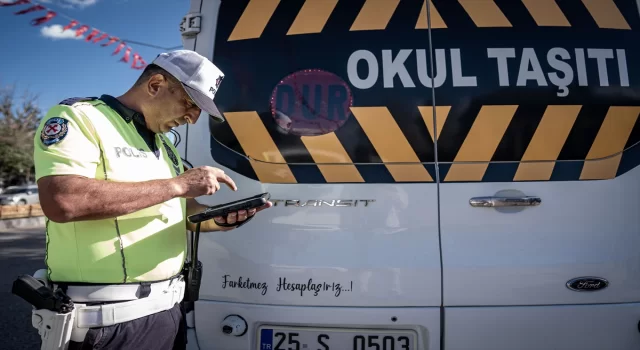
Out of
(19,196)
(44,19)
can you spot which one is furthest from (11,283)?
(19,196)

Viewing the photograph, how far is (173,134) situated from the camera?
2.01 m

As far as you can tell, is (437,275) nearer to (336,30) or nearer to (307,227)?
(307,227)

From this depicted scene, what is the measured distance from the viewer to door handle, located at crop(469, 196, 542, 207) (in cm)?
176

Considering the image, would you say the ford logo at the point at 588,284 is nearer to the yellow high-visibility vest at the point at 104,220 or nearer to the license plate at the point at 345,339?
the license plate at the point at 345,339

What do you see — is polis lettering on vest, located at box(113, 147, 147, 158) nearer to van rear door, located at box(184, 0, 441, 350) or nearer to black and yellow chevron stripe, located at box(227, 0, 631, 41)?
van rear door, located at box(184, 0, 441, 350)

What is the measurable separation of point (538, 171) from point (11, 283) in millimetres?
6198

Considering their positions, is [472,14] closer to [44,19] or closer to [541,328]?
[541,328]

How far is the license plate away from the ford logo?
2.19 ft

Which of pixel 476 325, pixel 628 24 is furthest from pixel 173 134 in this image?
pixel 628 24

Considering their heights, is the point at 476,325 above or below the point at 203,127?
below

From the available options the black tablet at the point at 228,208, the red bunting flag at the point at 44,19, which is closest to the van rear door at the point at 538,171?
the black tablet at the point at 228,208

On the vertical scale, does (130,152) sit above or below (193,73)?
below

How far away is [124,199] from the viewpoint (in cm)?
132

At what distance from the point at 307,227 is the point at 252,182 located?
302mm
